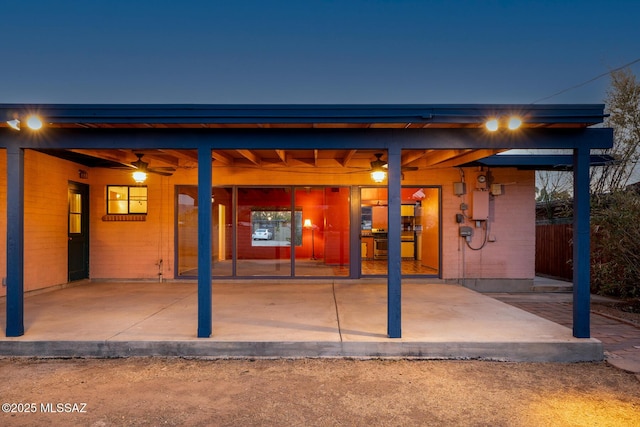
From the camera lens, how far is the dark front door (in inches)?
332

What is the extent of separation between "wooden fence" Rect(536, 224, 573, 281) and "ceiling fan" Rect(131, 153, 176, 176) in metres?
9.45

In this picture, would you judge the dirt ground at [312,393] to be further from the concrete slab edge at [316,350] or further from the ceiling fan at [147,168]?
the ceiling fan at [147,168]

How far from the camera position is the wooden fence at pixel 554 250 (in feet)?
33.2

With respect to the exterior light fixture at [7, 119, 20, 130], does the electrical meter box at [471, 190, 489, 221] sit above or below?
below

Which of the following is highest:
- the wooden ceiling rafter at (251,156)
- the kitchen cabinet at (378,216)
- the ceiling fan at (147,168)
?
the wooden ceiling rafter at (251,156)

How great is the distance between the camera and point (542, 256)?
11.4 meters

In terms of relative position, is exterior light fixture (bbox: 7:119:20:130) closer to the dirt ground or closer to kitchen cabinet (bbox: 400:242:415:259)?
the dirt ground

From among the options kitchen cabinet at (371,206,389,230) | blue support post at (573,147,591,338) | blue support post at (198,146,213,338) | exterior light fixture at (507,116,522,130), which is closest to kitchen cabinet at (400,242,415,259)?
kitchen cabinet at (371,206,389,230)

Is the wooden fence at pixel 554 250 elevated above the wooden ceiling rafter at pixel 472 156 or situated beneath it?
situated beneath

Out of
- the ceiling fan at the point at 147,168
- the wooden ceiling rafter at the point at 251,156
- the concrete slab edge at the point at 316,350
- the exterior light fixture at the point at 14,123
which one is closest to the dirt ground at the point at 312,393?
the concrete slab edge at the point at 316,350

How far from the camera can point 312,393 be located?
3.48 metres

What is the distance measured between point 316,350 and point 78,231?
681 cm

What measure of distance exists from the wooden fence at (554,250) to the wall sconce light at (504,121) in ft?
22.2

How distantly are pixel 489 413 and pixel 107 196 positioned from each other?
8.65 metres
